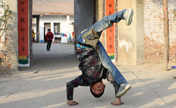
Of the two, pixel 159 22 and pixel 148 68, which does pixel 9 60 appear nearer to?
pixel 148 68

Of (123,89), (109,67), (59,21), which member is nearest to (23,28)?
(109,67)

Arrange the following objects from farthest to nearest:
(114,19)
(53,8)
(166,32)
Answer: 1. (53,8)
2. (166,32)
3. (114,19)

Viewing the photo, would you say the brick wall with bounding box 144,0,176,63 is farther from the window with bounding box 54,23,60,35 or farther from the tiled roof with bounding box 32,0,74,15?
the window with bounding box 54,23,60,35

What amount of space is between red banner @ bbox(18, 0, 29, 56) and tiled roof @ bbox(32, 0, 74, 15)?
2353 centimetres

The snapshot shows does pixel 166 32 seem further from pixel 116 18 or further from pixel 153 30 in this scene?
pixel 116 18

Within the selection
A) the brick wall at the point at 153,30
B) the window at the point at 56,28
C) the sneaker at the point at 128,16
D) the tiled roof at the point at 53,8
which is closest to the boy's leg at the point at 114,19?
the sneaker at the point at 128,16

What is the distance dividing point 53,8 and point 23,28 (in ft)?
85.1

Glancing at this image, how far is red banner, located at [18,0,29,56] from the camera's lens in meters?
9.48

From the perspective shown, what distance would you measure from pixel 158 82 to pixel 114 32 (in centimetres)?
428

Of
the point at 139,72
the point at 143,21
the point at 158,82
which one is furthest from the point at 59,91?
the point at 143,21

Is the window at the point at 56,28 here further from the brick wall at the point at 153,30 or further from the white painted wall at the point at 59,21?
the brick wall at the point at 153,30

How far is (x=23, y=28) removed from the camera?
376 inches

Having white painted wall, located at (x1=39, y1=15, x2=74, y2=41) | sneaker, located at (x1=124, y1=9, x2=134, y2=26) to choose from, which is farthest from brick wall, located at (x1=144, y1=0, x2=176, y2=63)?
white painted wall, located at (x1=39, y1=15, x2=74, y2=41)

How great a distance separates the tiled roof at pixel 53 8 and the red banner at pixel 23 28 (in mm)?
23530
